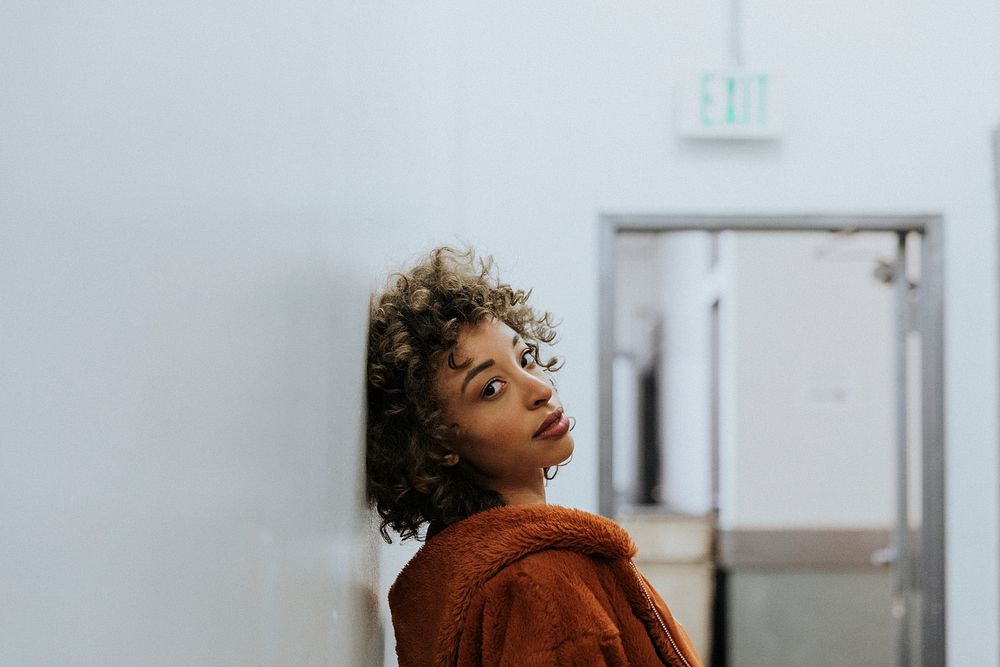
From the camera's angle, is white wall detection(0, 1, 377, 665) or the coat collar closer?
white wall detection(0, 1, 377, 665)

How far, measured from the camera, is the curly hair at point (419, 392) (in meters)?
0.98

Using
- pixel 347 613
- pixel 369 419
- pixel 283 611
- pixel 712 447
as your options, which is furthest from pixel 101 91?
pixel 712 447

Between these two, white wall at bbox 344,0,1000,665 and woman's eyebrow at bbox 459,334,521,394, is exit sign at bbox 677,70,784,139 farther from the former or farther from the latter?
woman's eyebrow at bbox 459,334,521,394

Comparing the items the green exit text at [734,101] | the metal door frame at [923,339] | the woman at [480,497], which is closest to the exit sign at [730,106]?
the green exit text at [734,101]

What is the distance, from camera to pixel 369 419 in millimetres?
1048

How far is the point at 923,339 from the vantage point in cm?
304

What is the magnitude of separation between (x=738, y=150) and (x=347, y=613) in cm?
242

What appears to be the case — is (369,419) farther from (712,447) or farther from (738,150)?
(712,447)

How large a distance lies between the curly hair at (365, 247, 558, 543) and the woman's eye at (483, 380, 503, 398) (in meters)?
0.04

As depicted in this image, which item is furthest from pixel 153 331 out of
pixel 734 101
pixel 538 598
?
pixel 734 101

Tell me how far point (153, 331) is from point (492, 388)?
649 millimetres

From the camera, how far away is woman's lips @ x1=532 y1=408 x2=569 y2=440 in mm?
984

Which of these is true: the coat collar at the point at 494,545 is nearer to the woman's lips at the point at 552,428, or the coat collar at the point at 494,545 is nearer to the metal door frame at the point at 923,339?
the woman's lips at the point at 552,428

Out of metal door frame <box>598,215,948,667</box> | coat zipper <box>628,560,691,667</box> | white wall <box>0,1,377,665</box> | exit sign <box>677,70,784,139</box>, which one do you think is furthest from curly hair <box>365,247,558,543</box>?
exit sign <box>677,70,784,139</box>
